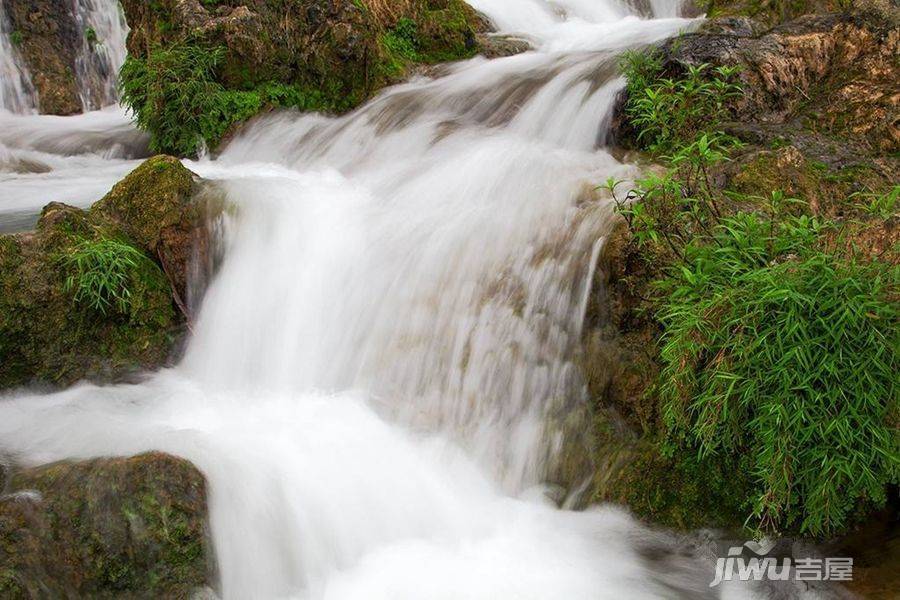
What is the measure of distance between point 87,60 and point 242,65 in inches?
221

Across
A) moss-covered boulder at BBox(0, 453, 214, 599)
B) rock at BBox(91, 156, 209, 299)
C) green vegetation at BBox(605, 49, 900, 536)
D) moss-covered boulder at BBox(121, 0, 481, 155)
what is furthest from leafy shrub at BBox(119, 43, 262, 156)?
green vegetation at BBox(605, 49, 900, 536)

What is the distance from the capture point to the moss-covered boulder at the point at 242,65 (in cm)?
726

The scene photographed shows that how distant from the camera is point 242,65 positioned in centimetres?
750

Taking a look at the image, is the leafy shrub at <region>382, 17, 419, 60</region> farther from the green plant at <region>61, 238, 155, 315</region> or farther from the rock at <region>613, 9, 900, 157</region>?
the green plant at <region>61, 238, 155, 315</region>

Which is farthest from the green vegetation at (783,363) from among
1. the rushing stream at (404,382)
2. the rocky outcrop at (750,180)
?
the rushing stream at (404,382)

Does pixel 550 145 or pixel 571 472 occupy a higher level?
pixel 550 145

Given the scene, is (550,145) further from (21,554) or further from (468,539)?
(21,554)

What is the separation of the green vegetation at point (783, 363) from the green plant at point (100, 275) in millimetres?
3171

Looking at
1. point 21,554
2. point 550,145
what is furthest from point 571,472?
point 550,145

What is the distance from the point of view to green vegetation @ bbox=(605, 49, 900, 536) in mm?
2725

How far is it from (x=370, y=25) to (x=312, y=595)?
6278mm

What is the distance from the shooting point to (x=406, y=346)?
170 inches

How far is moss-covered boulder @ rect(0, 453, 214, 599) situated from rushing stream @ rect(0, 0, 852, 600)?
0.46 ft

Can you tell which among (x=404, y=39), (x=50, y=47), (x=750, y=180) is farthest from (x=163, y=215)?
(x=50, y=47)
